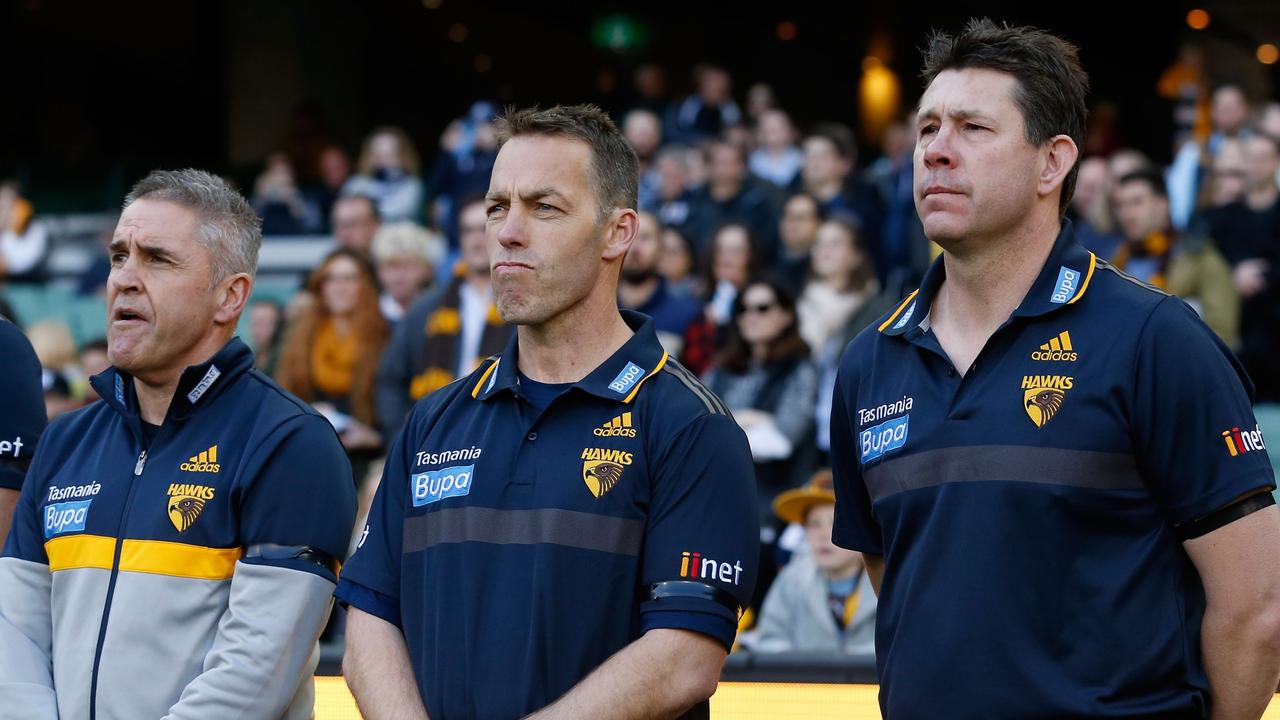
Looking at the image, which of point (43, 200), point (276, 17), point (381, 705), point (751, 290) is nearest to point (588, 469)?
point (381, 705)

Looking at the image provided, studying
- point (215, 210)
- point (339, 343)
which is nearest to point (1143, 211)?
point (339, 343)

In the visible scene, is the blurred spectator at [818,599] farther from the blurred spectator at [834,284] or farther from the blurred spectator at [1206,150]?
the blurred spectator at [1206,150]

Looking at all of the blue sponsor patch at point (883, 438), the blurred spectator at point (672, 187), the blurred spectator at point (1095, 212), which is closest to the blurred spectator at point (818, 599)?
the blurred spectator at point (1095, 212)

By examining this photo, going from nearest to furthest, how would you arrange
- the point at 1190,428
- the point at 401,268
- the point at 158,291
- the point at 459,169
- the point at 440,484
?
the point at 1190,428 → the point at 440,484 → the point at 158,291 → the point at 401,268 → the point at 459,169

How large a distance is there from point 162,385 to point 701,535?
1.29 metres

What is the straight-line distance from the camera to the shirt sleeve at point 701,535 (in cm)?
301

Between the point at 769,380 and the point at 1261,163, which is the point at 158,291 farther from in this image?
the point at 1261,163

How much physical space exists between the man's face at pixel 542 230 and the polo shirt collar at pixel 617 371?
121 mm

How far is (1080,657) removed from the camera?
2777mm

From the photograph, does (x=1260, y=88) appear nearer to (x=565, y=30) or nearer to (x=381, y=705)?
(x=565, y=30)

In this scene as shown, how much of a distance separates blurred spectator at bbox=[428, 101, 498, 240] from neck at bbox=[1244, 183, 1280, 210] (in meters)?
4.57

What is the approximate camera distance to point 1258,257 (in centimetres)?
829

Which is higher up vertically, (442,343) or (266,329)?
(266,329)

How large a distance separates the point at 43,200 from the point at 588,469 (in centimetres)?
1198
